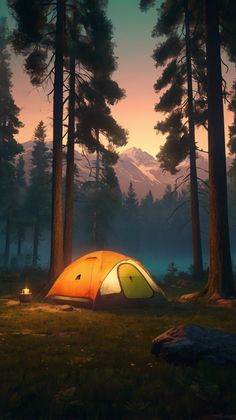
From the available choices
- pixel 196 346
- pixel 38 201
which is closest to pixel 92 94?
pixel 196 346

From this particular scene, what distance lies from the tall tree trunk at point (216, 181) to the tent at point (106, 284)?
1963 millimetres

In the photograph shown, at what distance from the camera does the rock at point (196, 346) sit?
Answer: 535cm

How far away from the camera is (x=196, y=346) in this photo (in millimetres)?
5422

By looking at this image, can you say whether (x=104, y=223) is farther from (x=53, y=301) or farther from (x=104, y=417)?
(x=104, y=417)

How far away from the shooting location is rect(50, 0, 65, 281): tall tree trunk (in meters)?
15.4

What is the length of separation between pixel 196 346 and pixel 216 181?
27.1 feet

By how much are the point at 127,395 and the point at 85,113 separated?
50.4 ft

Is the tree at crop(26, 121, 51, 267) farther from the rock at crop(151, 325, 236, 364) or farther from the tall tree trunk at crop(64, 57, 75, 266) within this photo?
the rock at crop(151, 325, 236, 364)

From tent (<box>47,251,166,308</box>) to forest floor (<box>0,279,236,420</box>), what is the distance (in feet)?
9.39

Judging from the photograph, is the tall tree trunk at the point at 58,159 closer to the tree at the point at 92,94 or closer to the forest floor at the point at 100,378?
the tree at the point at 92,94

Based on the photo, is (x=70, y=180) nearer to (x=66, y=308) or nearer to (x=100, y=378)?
(x=66, y=308)

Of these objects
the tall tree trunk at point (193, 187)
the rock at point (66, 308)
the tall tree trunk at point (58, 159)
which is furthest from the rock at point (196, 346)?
the tall tree trunk at point (193, 187)

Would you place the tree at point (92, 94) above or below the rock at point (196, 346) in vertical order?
above

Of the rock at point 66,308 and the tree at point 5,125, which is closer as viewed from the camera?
the rock at point 66,308
